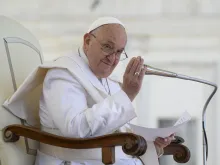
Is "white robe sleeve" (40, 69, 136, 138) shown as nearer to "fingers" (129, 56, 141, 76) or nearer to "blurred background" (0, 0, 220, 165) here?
"fingers" (129, 56, 141, 76)

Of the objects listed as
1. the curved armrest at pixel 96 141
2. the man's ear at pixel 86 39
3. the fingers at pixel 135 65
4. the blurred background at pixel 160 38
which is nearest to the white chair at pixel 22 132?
the curved armrest at pixel 96 141

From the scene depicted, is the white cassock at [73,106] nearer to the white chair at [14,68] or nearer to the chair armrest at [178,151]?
the white chair at [14,68]

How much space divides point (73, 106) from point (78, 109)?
23mm

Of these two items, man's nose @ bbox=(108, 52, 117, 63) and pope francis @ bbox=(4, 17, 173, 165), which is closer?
pope francis @ bbox=(4, 17, 173, 165)

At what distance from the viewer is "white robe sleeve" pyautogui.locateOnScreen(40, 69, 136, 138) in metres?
1.72

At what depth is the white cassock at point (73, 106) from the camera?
5.66ft

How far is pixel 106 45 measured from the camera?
1.93 m

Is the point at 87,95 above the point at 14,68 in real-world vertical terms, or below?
below

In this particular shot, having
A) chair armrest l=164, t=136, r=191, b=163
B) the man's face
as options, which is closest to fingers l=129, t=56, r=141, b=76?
the man's face

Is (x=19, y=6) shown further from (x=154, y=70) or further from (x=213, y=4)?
(x=154, y=70)

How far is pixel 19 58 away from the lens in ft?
7.21

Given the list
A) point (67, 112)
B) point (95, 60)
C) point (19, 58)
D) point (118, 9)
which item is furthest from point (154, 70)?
point (118, 9)

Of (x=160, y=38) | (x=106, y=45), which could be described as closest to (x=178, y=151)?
(x=106, y=45)

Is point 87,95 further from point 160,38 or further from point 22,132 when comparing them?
point 160,38
